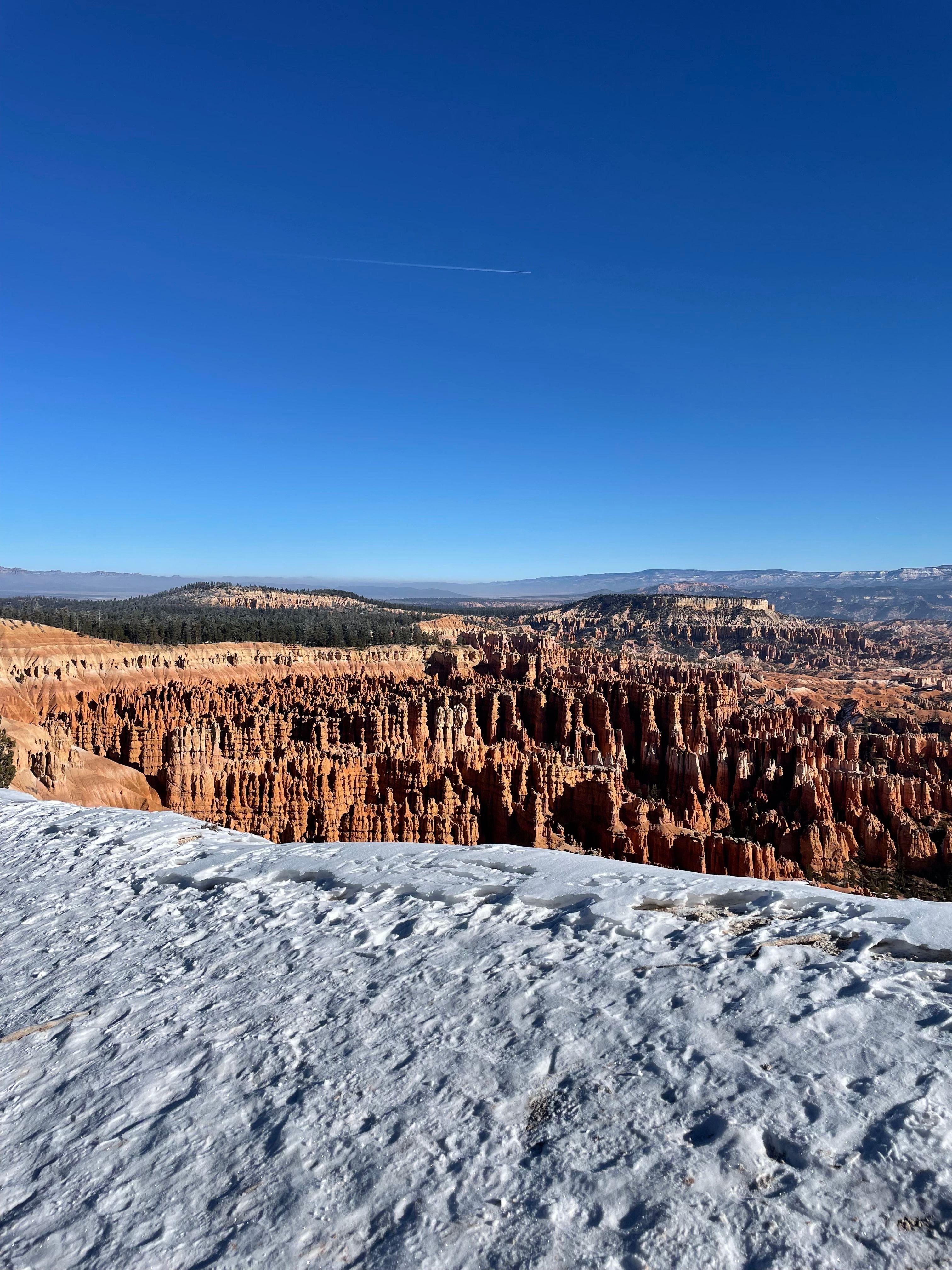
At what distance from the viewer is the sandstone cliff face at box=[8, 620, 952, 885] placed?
103 ft

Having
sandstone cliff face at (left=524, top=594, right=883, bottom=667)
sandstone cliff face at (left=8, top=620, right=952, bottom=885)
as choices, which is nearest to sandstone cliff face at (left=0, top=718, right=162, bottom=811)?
sandstone cliff face at (left=8, top=620, right=952, bottom=885)

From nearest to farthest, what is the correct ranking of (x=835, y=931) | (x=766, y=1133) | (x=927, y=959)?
(x=766, y=1133) < (x=927, y=959) < (x=835, y=931)

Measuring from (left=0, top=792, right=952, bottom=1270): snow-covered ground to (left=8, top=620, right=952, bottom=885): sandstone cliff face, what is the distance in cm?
2419

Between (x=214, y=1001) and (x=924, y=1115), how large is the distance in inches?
201

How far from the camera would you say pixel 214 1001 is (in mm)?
5848

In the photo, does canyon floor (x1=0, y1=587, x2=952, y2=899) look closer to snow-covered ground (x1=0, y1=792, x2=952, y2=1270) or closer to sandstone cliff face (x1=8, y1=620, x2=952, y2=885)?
sandstone cliff face (x1=8, y1=620, x2=952, y2=885)

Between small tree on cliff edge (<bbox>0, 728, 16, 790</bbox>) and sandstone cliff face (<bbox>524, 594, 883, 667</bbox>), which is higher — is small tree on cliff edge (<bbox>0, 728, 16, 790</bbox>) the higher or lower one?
the higher one

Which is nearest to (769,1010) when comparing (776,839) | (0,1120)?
(0,1120)

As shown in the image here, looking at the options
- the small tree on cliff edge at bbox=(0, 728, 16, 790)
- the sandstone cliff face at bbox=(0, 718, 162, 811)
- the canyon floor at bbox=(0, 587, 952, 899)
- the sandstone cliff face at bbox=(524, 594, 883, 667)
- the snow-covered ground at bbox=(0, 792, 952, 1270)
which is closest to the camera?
the snow-covered ground at bbox=(0, 792, 952, 1270)

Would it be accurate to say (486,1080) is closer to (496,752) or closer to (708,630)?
(496,752)

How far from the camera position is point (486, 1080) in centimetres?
453

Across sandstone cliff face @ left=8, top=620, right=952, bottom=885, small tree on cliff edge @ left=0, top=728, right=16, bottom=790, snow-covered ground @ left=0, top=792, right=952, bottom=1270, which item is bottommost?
sandstone cliff face @ left=8, top=620, right=952, bottom=885

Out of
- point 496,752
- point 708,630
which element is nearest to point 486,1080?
point 496,752

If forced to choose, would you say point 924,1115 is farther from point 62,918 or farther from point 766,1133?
point 62,918
